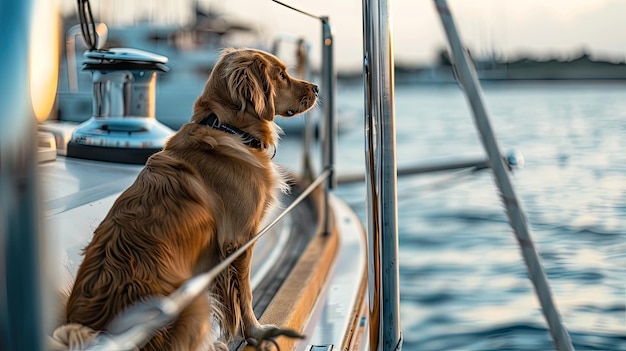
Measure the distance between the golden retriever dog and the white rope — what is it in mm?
457

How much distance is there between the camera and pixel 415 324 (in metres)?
4.30

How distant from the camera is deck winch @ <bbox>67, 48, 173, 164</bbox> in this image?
2266 millimetres

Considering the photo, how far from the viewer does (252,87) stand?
1.89m

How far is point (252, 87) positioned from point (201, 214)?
17.7 inches

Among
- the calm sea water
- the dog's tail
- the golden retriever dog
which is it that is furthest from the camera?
the calm sea water

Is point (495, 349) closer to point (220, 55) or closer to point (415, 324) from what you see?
point (415, 324)

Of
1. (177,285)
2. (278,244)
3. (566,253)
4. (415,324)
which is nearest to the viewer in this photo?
(177,285)

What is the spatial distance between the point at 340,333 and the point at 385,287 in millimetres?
579

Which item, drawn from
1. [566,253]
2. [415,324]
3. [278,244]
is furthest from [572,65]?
[278,244]

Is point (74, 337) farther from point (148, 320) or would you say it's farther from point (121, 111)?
Answer: point (121, 111)

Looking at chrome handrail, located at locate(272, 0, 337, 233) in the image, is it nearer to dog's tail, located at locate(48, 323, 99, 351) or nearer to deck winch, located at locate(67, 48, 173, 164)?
deck winch, located at locate(67, 48, 173, 164)

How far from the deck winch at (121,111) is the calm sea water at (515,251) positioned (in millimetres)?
688

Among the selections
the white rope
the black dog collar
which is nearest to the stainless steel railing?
the black dog collar

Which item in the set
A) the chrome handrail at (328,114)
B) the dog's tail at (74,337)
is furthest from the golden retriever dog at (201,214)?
the chrome handrail at (328,114)
